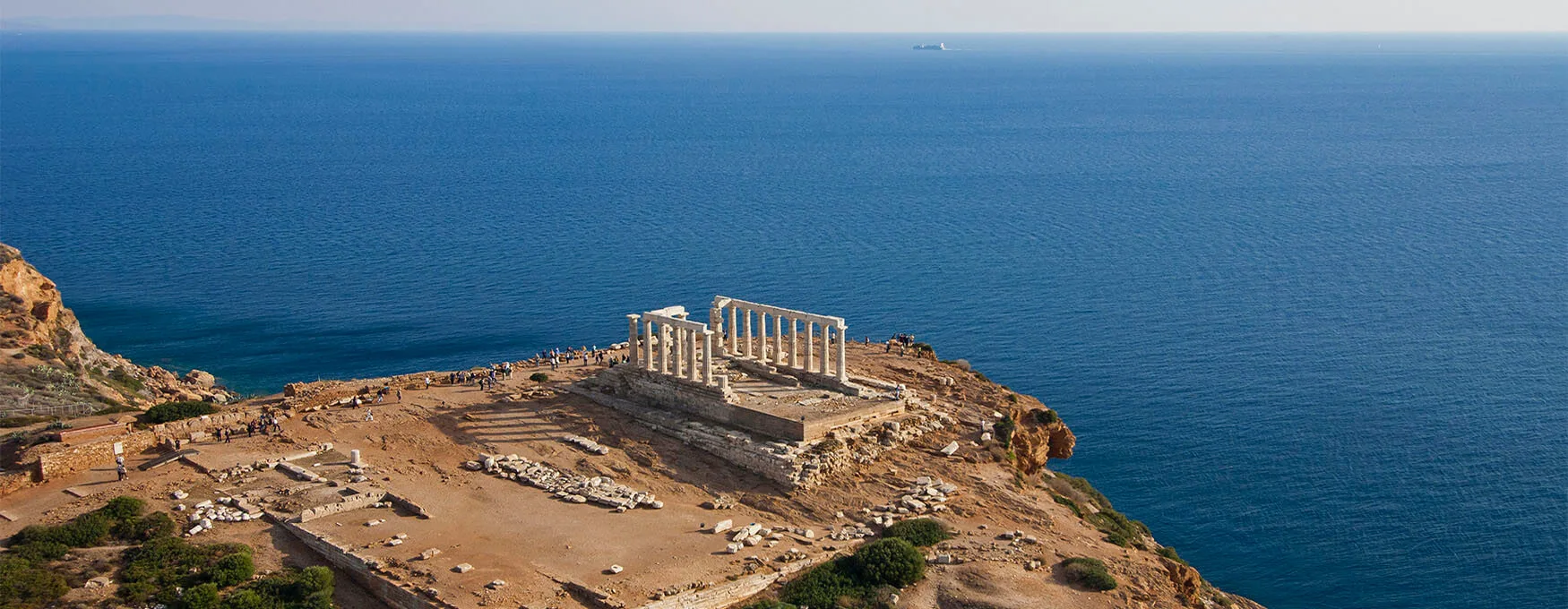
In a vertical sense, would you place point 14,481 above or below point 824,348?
below

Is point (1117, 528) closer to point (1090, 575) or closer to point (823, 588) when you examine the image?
point (1090, 575)

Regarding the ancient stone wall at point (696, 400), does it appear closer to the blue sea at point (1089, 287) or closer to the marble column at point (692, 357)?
the marble column at point (692, 357)

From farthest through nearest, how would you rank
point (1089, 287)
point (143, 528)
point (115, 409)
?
1. point (1089, 287)
2. point (115, 409)
3. point (143, 528)

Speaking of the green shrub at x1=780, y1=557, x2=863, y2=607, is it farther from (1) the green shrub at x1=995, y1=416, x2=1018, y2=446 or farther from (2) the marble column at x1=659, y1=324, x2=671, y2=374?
(2) the marble column at x1=659, y1=324, x2=671, y2=374

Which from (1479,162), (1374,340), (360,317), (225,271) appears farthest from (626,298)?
(1479,162)

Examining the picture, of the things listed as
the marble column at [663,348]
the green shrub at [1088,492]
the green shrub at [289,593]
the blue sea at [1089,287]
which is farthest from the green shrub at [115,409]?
the green shrub at [1088,492]

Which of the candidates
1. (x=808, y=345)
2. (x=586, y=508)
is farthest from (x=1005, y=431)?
(x=586, y=508)

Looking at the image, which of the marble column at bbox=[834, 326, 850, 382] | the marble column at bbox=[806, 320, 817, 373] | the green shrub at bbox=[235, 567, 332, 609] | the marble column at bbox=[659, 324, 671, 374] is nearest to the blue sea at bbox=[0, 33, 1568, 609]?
the marble column at bbox=[834, 326, 850, 382]
